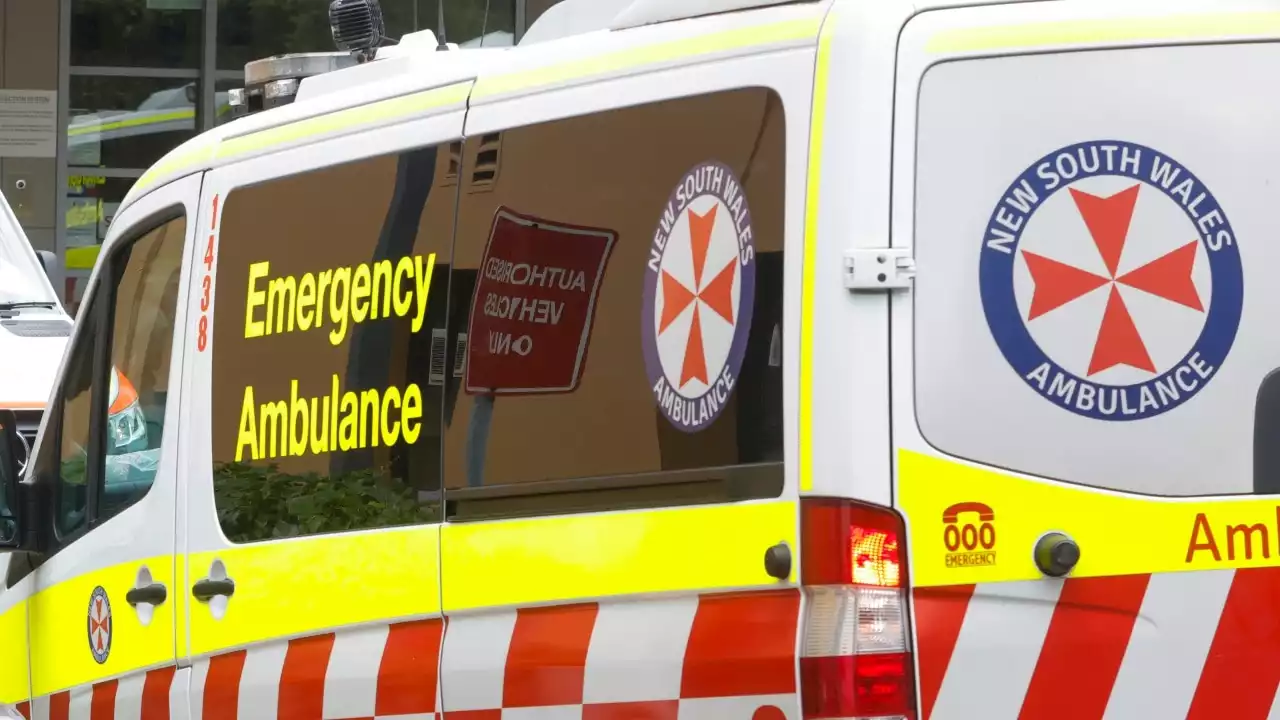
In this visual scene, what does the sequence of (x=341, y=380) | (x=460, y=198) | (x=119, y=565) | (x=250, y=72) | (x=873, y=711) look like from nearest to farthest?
(x=873, y=711)
(x=460, y=198)
(x=341, y=380)
(x=119, y=565)
(x=250, y=72)

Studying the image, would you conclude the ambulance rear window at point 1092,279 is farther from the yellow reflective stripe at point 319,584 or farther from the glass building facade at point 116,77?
the glass building facade at point 116,77

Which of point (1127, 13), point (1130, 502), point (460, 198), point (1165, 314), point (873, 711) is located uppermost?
point (1127, 13)

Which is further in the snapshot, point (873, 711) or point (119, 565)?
point (119, 565)

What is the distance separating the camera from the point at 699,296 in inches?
118

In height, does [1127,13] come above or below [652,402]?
above

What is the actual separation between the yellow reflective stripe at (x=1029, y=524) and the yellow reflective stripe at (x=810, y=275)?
135mm

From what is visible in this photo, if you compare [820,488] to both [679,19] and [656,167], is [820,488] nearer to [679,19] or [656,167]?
[656,167]

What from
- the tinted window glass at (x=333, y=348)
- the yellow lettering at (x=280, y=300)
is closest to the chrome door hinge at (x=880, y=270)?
the tinted window glass at (x=333, y=348)

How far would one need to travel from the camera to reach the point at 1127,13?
289 centimetres

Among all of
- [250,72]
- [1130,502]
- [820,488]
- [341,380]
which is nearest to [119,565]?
[341,380]

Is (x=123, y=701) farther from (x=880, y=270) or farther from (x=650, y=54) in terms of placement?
(x=880, y=270)

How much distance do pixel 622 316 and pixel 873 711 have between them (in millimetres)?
746

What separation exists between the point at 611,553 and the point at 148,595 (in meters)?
1.51

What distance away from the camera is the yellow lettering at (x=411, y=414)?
360cm
